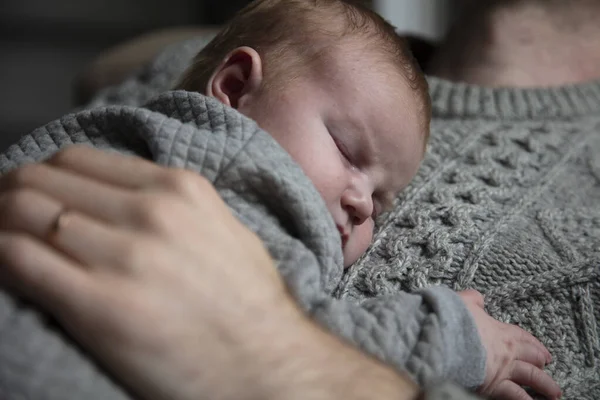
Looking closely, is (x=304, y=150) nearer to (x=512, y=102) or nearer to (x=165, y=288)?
(x=165, y=288)

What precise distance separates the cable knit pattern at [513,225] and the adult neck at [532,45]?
0.42 ft

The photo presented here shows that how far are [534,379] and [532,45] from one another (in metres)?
0.82

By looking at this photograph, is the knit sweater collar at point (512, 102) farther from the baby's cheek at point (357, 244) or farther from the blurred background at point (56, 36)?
the blurred background at point (56, 36)

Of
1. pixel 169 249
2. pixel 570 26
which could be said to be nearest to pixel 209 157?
pixel 169 249

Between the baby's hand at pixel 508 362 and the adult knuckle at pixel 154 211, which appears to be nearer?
the adult knuckle at pixel 154 211

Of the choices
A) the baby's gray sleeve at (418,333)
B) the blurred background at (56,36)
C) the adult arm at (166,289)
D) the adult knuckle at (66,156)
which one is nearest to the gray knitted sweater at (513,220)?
the baby's gray sleeve at (418,333)

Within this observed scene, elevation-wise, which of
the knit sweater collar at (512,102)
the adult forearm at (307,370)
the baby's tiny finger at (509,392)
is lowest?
the baby's tiny finger at (509,392)

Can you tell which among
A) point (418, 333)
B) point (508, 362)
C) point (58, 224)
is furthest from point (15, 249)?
point (508, 362)

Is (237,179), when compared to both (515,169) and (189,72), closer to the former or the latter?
(189,72)

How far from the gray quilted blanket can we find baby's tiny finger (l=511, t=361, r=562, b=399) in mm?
71

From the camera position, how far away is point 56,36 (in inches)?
131

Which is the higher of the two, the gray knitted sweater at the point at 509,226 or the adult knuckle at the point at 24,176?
the adult knuckle at the point at 24,176

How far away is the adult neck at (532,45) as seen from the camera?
1.27 meters

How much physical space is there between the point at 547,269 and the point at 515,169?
250 mm
